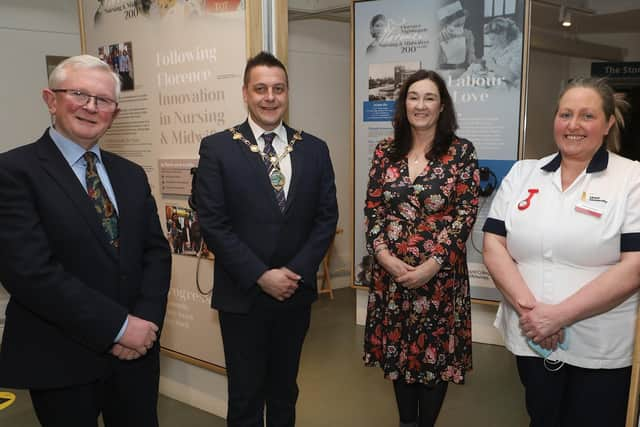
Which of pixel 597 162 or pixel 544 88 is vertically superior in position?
pixel 544 88

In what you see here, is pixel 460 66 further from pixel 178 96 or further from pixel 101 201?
pixel 101 201

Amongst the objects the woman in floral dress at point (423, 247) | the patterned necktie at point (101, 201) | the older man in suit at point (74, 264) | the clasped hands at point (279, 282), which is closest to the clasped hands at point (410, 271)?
the woman in floral dress at point (423, 247)

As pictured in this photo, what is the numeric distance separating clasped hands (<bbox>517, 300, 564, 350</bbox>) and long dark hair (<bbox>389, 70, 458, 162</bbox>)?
760 millimetres

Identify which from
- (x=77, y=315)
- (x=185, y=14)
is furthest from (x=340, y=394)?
(x=185, y=14)

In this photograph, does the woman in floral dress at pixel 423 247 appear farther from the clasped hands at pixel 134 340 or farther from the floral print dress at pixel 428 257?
the clasped hands at pixel 134 340

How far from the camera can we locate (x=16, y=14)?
13.3 ft

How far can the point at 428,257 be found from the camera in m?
2.24

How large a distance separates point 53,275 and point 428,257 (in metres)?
1.42

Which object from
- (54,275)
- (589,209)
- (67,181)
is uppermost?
(67,181)

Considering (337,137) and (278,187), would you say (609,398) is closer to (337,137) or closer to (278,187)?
(278,187)

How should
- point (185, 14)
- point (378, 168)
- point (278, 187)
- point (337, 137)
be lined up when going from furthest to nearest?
point (337, 137) → point (185, 14) → point (378, 168) → point (278, 187)

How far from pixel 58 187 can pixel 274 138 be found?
2.93 ft

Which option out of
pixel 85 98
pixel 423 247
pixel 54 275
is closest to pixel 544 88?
pixel 423 247

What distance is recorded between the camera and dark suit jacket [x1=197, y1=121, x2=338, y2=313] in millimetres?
2057
